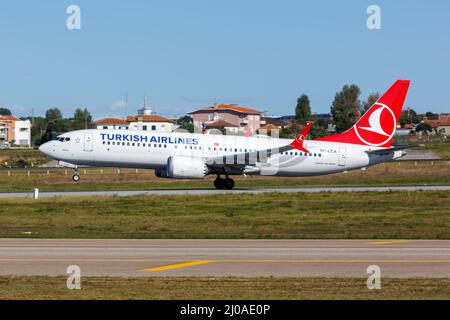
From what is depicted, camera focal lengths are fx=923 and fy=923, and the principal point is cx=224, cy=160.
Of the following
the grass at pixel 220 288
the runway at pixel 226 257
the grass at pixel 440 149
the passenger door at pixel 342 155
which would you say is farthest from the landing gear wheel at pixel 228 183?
the grass at pixel 440 149

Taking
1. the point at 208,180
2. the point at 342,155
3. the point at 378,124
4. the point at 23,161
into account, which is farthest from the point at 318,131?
the point at 342,155

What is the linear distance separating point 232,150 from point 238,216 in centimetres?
1545

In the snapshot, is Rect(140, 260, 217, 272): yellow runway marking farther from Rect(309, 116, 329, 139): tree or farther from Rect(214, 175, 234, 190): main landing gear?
Rect(309, 116, 329, 139): tree

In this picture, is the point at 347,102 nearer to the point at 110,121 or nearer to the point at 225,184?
the point at 110,121

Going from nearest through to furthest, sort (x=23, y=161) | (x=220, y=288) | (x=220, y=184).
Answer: (x=220, y=288) < (x=220, y=184) < (x=23, y=161)

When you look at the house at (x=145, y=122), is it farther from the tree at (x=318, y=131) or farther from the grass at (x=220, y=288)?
the grass at (x=220, y=288)

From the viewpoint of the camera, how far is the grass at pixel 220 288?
1944cm

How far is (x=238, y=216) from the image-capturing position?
41.8 meters

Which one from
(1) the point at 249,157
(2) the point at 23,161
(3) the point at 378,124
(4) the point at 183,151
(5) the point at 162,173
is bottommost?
(5) the point at 162,173

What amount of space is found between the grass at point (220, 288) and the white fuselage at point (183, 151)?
1314 inches

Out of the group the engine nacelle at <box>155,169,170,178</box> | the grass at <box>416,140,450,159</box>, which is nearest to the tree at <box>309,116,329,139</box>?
the grass at <box>416,140,450,159</box>

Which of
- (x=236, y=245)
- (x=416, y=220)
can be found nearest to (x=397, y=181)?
(x=416, y=220)

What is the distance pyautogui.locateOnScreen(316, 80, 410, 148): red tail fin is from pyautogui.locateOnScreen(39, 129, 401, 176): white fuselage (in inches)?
33.5

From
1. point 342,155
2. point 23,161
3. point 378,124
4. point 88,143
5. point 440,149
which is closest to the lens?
point 88,143
